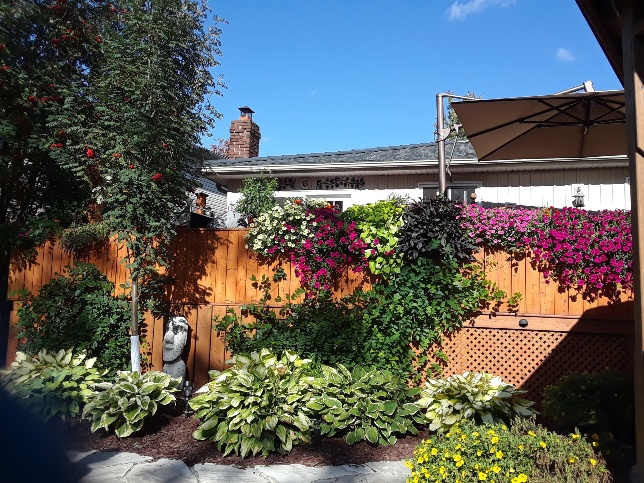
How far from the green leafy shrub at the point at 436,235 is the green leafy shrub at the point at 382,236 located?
103 mm

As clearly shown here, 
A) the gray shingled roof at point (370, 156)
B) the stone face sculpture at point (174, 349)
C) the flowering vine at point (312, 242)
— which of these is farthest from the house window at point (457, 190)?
the stone face sculpture at point (174, 349)

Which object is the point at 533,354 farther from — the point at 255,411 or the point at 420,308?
the point at 255,411

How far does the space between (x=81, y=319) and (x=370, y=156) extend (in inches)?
242

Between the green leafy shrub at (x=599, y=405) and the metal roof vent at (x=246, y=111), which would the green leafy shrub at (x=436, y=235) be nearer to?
the green leafy shrub at (x=599, y=405)

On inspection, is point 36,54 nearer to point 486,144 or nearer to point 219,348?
point 219,348

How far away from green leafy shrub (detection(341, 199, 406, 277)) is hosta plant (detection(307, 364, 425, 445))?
51.5 inches

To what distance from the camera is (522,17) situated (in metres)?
12.1

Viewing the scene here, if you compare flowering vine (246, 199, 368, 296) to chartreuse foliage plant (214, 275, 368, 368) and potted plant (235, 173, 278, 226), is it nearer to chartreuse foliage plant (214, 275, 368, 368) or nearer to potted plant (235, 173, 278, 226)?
chartreuse foliage plant (214, 275, 368, 368)

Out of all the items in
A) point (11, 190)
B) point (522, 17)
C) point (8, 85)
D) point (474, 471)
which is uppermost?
point (522, 17)

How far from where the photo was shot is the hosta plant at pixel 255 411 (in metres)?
4.44

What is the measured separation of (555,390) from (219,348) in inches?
151

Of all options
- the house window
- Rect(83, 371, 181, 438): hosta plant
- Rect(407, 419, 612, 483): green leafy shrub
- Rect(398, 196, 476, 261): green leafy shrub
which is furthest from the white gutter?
Rect(407, 419, 612, 483): green leafy shrub

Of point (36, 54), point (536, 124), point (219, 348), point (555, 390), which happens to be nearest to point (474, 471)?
point (555, 390)

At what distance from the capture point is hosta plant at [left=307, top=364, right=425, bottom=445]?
470 centimetres
